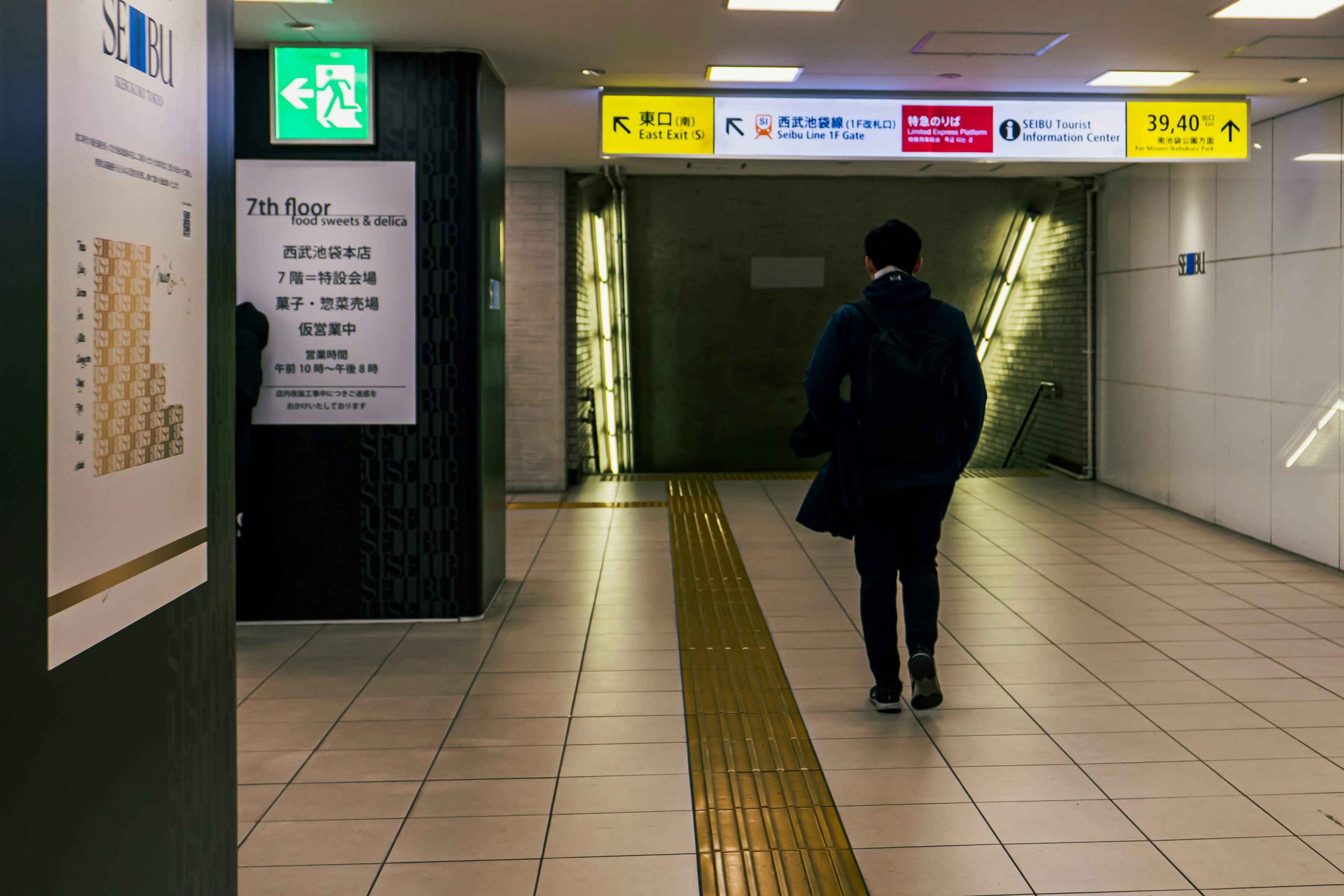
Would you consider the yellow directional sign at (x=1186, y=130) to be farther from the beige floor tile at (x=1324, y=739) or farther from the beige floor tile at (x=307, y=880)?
the beige floor tile at (x=307, y=880)

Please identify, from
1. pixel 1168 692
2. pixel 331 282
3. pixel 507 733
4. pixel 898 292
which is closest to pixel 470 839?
pixel 507 733

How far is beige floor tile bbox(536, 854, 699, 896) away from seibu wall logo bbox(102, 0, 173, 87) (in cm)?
180

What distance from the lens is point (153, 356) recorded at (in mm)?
1565

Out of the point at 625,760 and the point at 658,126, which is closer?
the point at 625,760

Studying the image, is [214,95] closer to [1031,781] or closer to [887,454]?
[887,454]

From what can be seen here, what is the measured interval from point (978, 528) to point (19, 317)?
21.9 feet

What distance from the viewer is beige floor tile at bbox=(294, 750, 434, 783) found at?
3.16 meters

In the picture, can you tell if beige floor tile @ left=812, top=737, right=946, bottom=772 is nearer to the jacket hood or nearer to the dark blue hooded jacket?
the dark blue hooded jacket

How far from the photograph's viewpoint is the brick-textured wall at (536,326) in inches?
355

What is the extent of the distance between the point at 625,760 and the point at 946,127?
13.0 feet

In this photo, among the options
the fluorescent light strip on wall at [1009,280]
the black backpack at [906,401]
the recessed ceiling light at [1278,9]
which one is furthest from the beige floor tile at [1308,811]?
the fluorescent light strip on wall at [1009,280]

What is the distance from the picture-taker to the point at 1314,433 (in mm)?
6234

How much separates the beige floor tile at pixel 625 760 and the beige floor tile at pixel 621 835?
0.95 ft

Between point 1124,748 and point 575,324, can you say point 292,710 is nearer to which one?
point 1124,748
